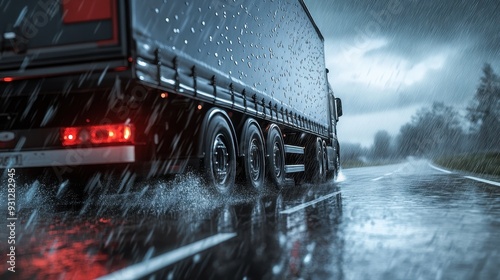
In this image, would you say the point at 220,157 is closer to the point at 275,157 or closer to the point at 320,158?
the point at 275,157

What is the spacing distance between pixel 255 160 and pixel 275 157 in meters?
1.37

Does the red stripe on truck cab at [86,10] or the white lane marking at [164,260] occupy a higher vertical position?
the red stripe on truck cab at [86,10]

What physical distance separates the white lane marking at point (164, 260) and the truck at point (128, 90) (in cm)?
197

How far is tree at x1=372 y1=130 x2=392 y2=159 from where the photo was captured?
159275 mm

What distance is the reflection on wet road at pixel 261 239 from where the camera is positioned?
3514 millimetres

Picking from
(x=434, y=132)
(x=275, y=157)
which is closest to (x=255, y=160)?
→ (x=275, y=157)

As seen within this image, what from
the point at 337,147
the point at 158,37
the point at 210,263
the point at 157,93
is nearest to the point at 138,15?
the point at 158,37

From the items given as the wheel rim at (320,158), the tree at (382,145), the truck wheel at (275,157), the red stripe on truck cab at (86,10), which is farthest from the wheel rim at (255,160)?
the tree at (382,145)

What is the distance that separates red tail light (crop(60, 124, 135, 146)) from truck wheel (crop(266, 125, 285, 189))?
4295 millimetres

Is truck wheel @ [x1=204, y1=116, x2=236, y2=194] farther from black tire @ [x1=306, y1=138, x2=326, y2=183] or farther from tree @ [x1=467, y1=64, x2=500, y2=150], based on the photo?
tree @ [x1=467, y1=64, x2=500, y2=150]

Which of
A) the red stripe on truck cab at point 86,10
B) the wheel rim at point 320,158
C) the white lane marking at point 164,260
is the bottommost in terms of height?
the white lane marking at point 164,260

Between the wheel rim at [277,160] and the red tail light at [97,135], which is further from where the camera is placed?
the wheel rim at [277,160]

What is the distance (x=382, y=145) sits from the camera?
553 ft

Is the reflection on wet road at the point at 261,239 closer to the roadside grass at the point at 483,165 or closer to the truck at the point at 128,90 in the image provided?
the truck at the point at 128,90
